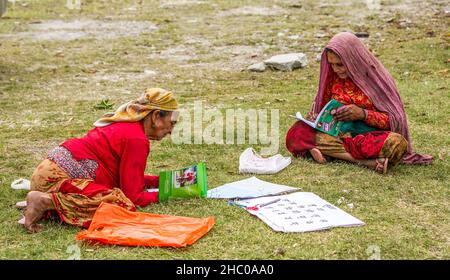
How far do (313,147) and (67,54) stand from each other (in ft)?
21.1

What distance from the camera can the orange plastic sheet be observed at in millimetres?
4078

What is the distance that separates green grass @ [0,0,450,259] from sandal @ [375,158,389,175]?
0.09 m

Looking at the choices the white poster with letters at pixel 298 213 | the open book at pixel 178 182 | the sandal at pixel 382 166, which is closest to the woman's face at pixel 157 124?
the open book at pixel 178 182

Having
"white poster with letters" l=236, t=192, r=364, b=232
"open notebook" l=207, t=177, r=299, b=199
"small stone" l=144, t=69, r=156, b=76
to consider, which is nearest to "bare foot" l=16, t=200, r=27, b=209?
"open notebook" l=207, t=177, r=299, b=199

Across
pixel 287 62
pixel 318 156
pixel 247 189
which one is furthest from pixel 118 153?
pixel 287 62

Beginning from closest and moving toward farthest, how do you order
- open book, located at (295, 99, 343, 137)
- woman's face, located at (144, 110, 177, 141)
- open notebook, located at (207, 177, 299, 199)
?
woman's face, located at (144, 110, 177, 141), open notebook, located at (207, 177, 299, 199), open book, located at (295, 99, 343, 137)

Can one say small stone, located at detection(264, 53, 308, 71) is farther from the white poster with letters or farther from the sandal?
the white poster with letters

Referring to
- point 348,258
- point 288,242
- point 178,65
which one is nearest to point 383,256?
point 348,258

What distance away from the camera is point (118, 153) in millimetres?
4570

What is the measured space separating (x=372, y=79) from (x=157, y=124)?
2023mm

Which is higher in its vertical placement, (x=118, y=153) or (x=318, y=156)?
(x=118, y=153)

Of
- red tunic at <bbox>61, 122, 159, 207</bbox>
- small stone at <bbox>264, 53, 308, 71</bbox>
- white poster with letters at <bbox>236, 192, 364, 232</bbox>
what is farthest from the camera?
small stone at <bbox>264, 53, 308, 71</bbox>

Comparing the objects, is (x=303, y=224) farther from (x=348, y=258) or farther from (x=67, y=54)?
(x=67, y=54)

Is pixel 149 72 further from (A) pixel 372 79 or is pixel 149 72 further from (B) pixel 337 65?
(A) pixel 372 79
